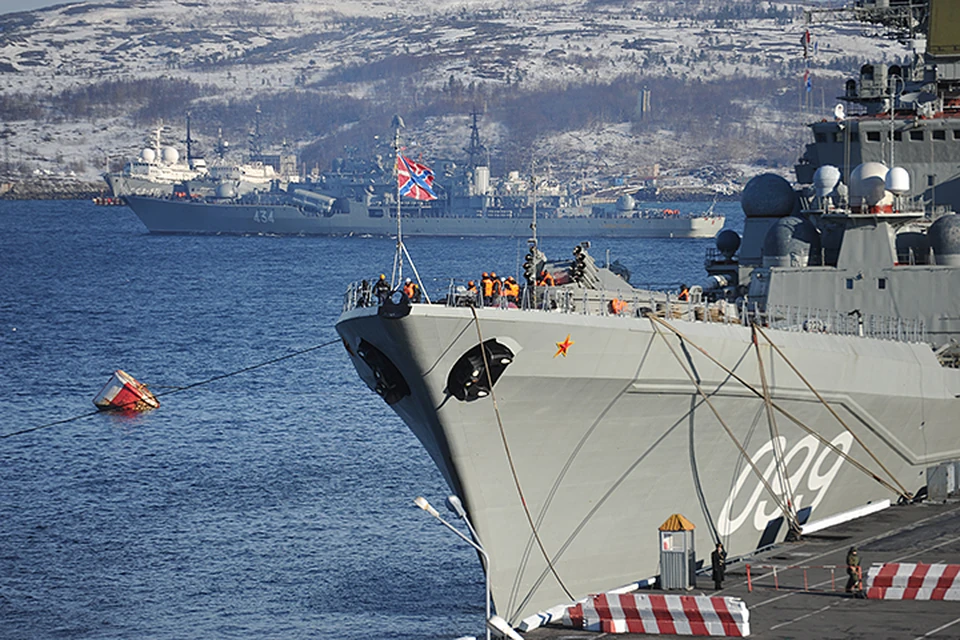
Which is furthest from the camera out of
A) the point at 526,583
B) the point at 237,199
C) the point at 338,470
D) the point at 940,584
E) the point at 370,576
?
the point at 237,199

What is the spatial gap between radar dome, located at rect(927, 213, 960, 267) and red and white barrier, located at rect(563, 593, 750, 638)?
11.0 meters

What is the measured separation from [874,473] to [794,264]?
4.18m

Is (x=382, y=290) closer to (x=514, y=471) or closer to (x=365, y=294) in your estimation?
(x=365, y=294)

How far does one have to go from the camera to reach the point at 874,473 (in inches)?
1081

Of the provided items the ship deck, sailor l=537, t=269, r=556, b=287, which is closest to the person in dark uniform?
the ship deck

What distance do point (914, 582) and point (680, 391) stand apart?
15.4ft

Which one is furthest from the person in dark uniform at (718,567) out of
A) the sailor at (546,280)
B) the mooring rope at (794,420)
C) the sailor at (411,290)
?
the sailor at (411,290)

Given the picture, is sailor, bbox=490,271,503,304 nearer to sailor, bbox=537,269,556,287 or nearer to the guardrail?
sailor, bbox=537,269,556,287

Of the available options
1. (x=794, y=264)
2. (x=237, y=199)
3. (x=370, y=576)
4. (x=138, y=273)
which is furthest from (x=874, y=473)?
(x=237, y=199)

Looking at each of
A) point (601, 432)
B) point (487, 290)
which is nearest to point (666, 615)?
point (601, 432)

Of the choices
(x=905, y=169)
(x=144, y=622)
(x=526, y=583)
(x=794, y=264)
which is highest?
(x=905, y=169)

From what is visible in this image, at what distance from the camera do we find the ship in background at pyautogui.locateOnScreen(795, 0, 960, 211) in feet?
98.6

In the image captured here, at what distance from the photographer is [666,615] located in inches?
753

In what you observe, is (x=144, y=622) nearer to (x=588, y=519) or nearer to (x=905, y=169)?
(x=588, y=519)
